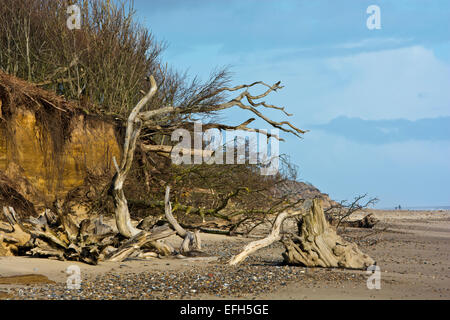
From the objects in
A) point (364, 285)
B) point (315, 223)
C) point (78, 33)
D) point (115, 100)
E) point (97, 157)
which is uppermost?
point (78, 33)

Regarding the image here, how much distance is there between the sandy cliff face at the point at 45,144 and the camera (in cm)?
1193

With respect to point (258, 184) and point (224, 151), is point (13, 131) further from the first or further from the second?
point (258, 184)

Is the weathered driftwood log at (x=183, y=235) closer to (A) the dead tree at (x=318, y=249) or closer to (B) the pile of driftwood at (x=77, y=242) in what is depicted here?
(B) the pile of driftwood at (x=77, y=242)

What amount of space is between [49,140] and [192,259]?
6.18m

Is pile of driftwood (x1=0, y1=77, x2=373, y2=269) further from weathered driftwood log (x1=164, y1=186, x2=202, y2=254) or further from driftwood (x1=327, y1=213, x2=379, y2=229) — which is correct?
driftwood (x1=327, y1=213, x2=379, y2=229)

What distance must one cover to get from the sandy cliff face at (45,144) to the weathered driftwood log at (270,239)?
20.3ft

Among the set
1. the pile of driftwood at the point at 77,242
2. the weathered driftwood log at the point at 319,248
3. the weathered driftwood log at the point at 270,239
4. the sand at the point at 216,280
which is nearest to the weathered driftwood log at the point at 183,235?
the pile of driftwood at the point at 77,242

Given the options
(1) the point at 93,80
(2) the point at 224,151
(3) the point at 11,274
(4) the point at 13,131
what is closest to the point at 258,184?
(2) the point at 224,151

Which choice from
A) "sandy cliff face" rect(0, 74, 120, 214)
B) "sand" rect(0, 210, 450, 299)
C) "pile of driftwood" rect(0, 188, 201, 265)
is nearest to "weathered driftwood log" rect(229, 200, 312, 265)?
"sand" rect(0, 210, 450, 299)

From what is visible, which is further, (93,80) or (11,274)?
(93,80)

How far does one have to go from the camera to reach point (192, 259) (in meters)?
8.17

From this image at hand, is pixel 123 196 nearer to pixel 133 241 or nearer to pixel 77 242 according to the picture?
pixel 133 241

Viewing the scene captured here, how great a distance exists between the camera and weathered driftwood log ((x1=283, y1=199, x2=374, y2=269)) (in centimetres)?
737

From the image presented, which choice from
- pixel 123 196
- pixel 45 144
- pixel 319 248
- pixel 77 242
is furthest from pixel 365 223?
pixel 77 242
